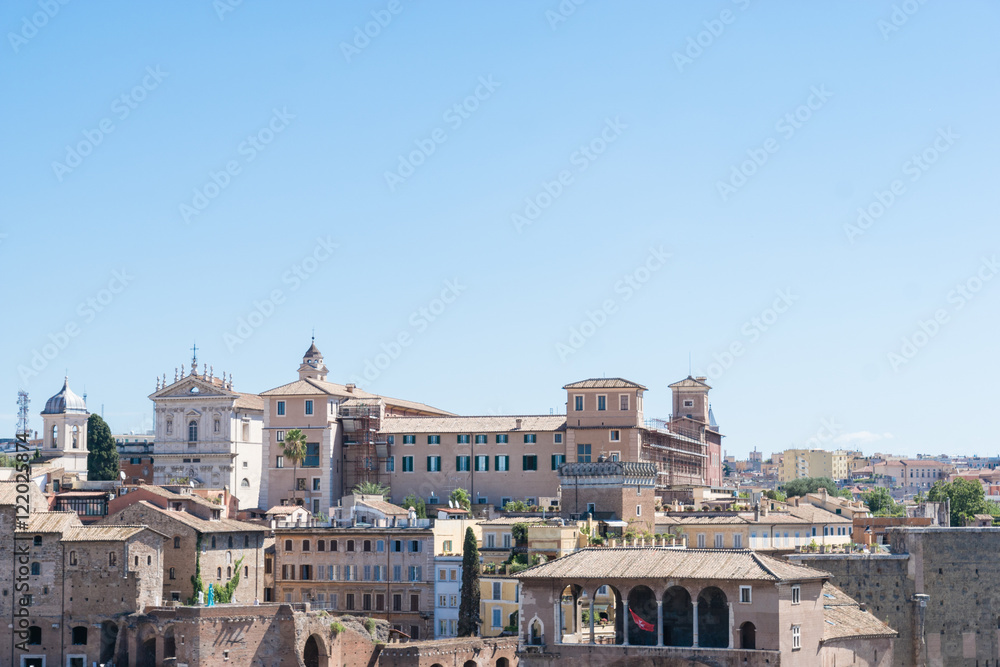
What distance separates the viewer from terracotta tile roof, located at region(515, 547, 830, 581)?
59.3 metres

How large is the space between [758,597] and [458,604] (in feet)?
71.2

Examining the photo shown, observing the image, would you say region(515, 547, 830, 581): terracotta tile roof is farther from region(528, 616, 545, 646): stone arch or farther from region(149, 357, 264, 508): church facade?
region(149, 357, 264, 508): church facade

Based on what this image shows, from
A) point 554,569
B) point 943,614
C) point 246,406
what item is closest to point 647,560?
point 554,569

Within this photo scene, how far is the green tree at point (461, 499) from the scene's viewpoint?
87.4 meters

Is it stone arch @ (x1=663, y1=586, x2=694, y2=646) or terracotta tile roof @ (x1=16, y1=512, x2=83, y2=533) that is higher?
terracotta tile roof @ (x1=16, y1=512, x2=83, y2=533)

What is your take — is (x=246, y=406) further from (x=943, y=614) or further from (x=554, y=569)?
(x=943, y=614)

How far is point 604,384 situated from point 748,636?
32.4 meters

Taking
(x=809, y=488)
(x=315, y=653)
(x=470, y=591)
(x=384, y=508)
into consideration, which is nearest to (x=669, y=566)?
(x=470, y=591)

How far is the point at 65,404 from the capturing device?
4316 inches

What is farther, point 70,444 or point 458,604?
point 70,444

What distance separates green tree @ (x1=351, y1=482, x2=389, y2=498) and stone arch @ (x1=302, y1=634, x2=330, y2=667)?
17.6 m

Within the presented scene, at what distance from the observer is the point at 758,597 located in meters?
58.4

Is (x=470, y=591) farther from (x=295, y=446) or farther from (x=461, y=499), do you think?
(x=295, y=446)

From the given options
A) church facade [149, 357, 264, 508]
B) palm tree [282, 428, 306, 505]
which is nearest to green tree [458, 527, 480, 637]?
palm tree [282, 428, 306, 505]
